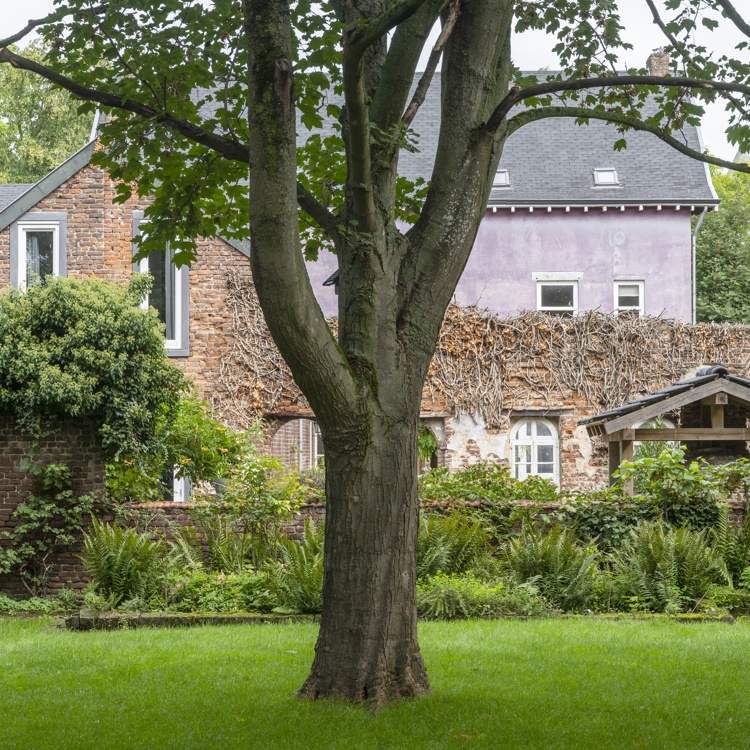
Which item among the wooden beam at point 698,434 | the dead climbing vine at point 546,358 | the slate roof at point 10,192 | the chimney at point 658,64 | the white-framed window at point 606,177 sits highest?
the chimney at point 658,64

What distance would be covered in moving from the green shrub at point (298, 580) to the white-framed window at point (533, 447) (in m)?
9.77

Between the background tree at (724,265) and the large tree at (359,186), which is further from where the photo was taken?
the background tree at (724,265)

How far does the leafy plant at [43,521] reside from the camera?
13.0 metres

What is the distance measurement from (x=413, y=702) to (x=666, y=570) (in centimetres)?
630

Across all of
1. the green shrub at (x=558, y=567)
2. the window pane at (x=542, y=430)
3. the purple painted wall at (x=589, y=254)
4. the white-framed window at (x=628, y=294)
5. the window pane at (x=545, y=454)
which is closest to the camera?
the green shrub at (x=558, y=567)

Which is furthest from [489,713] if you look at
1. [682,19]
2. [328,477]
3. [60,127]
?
[60,127]

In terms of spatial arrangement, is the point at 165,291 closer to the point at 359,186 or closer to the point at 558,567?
the point at 558,567

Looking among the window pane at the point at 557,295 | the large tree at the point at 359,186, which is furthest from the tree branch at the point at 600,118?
the window pane at the point at 557,295

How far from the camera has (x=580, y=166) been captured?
83.8 ft

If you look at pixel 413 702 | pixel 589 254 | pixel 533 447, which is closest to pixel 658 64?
pixel 589 254

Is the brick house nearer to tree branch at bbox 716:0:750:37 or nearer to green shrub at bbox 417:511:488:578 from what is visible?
green shrub at bbox 417:511:488:578

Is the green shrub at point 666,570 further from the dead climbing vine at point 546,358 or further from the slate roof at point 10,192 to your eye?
the slate roof at point 10,192

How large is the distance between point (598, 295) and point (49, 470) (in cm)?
1495

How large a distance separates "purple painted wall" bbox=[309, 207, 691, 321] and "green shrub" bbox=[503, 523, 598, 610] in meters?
12.5
